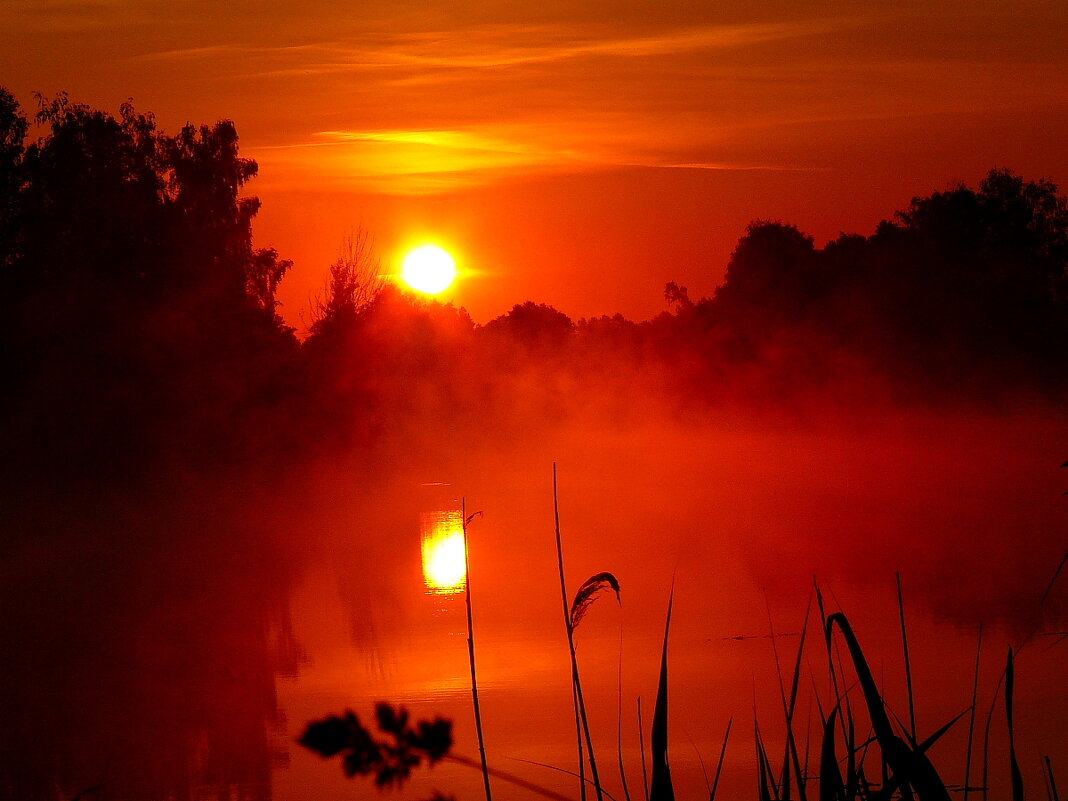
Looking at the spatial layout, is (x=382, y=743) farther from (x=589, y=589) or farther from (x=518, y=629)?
(x=518, y=629)

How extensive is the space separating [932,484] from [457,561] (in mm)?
8353

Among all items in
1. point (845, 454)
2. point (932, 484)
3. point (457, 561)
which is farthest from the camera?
point (845, 454)

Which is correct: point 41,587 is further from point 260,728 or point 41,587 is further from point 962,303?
point 962,303

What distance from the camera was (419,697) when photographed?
19.6ft

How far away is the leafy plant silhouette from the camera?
1112mm

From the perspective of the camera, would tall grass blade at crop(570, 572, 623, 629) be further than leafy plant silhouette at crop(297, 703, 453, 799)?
Yes

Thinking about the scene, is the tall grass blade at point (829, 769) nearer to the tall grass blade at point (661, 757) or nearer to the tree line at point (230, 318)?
the tall grass blade at point (661, 757)

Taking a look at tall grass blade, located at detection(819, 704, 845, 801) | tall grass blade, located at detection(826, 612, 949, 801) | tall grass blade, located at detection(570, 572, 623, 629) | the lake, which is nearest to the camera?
tall grass blade, located at detection(570, 572, 623, 629)

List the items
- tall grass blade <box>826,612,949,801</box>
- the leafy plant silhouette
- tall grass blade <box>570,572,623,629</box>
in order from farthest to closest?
tall grass blade <box>826,612,949,801</box>, tall grass blade <box>570,572,623,629</box>, the leafy plant silhouette

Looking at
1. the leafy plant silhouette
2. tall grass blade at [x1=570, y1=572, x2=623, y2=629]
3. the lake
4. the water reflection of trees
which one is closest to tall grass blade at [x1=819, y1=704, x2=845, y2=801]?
the lake

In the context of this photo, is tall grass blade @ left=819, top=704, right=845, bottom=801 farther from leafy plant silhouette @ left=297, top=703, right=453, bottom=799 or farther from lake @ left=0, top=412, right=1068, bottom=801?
leafy plant silhouette @ left=297, top=703, right=453, bottom=799

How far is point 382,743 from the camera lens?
117cm

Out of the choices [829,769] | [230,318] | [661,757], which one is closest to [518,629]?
[829,769]

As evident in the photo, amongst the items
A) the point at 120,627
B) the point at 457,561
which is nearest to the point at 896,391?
the point at 457,561
